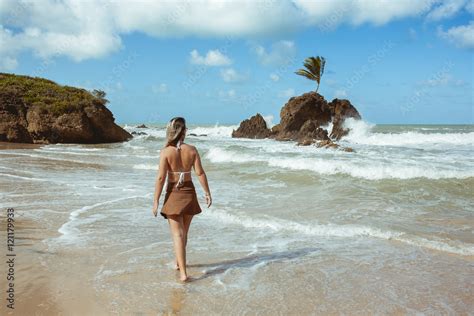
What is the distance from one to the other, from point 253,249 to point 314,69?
38425 mm

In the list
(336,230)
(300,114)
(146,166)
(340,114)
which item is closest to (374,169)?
(336,230)

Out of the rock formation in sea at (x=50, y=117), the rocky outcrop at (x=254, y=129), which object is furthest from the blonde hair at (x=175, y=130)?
the rocky outcrop at (x=254, y=129)

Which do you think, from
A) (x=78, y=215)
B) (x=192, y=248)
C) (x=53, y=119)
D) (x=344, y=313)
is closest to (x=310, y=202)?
(x=192, y=248)

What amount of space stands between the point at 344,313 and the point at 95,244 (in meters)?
3.38

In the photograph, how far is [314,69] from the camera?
1651 inches

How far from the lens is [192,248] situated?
5.61m

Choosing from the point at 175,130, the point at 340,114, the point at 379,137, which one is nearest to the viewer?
the point at 175,130

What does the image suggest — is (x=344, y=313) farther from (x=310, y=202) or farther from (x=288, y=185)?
(x=288, y=185)

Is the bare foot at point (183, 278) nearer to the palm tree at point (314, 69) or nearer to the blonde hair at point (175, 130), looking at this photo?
the blonde hair at point (175, 130)

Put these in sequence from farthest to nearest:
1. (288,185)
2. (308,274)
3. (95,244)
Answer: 1. (288,185)
2. (95,244)
3. (308,274)

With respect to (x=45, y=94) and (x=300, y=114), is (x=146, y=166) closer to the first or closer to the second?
(x=45, y=94)

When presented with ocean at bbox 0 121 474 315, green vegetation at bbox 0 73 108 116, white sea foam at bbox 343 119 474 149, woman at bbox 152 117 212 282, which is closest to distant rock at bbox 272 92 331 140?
white sea foam at bbox 343 119 474 149

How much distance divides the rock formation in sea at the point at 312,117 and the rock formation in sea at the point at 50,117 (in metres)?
13.8

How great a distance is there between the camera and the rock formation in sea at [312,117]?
35.5 metres
